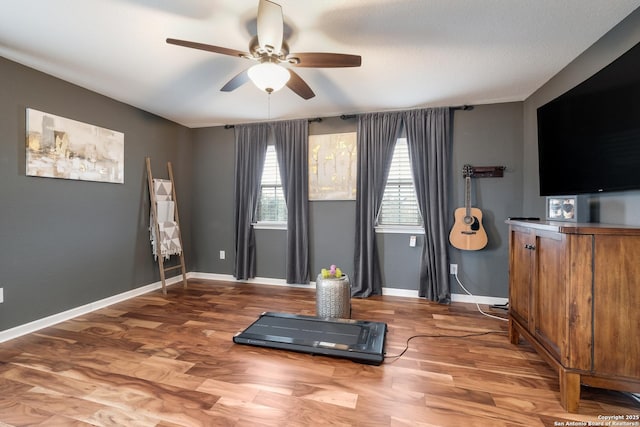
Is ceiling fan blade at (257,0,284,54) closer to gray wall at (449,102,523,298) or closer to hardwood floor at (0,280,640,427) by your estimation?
hardwood floor at (0,280,640,427)

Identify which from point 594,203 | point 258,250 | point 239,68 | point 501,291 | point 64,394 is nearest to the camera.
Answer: point 64,394

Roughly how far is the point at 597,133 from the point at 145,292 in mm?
4597

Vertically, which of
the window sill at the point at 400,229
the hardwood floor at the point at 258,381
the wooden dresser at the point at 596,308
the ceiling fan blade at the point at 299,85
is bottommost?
the hardwood floor at the point at 258,381

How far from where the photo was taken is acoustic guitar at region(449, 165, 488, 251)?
299cm

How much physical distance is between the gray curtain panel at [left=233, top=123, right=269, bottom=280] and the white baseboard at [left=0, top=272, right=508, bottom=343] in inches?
12.9

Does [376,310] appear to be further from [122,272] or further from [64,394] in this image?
[122,272]

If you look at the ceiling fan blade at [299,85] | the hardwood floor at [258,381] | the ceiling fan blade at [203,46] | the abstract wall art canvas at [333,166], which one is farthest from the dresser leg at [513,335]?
the ceiling fan blade at [203,46]

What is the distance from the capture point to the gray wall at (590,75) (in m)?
1.69

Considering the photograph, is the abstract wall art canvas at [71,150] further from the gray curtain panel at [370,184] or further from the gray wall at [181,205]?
the gray curtain panel at [370,184]

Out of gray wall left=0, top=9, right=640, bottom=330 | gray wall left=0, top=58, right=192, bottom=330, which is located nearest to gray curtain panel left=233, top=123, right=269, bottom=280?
gray wall left=0, top=9, right=640, bottom=330

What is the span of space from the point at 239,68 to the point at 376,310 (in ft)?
8.91

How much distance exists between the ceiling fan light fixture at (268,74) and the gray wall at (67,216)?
2155mm

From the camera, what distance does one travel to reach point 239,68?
2361 millimetres

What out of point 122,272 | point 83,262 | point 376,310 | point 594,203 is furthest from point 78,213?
point 594,203
